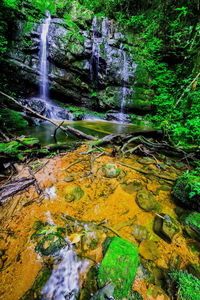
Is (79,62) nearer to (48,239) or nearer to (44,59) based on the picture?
(44,59)

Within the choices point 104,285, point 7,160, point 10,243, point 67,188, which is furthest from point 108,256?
point 7,160

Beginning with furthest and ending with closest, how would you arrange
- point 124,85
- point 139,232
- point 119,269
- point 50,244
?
point 124,85 < point 139,232 < point 50,244 < point 119,269

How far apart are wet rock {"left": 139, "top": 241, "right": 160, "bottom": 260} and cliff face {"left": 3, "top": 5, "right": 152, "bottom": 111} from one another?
1144cm

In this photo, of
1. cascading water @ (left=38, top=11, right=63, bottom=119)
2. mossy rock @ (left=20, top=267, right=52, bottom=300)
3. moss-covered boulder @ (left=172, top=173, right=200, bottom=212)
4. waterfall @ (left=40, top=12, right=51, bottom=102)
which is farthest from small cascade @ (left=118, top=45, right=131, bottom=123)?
mossy rock @ (left=20, top=267, right=52, bottom=300)

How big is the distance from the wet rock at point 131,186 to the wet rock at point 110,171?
0.29 m

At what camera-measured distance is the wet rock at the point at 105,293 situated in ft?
3.71

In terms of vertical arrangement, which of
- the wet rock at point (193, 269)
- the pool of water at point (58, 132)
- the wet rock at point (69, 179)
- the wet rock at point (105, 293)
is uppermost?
the wet rock at point (105, 293)

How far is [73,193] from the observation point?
2.39m

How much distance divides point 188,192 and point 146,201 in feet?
2.34

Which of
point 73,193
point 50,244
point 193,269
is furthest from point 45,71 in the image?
point 193,269

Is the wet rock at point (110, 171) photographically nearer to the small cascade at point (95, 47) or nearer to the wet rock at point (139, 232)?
the wet rock at point (139, 232)

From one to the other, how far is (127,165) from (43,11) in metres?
15.9

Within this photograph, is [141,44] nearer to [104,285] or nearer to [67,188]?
[67,188]

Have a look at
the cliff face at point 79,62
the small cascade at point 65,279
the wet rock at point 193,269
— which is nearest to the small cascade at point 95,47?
the cliff face at point 79,62
